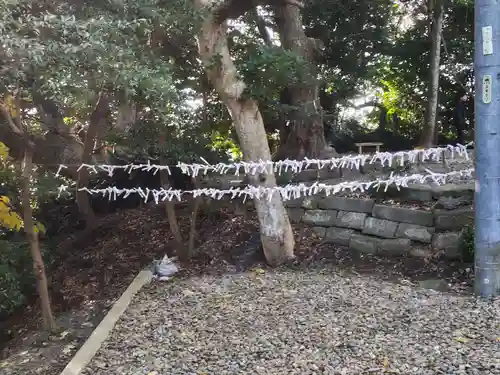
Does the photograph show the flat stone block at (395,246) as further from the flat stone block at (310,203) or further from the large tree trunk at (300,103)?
the large tree trunk at (300,103)

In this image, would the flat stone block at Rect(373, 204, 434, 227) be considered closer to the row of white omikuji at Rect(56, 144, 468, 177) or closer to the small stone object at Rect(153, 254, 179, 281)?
the row of white omikuji at Rect(56, 144, 468, 177)

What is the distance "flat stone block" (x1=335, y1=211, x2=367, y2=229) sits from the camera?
4.79m

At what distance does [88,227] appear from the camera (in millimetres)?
6223

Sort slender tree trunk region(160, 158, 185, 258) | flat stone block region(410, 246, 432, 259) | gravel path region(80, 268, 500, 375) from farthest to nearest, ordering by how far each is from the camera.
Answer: slender tree trunk region(160, 158, 185, 258)
flat stone block region(410, 246, 432, 259)
gravel path region(80, 268, 500, 375)

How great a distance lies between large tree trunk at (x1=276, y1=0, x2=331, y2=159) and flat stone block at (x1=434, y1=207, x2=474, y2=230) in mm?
1846

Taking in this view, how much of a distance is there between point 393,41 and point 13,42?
20.5 feet

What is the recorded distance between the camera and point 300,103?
5.59 meters

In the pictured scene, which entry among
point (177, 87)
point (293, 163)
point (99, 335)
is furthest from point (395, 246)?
point (99, 335)

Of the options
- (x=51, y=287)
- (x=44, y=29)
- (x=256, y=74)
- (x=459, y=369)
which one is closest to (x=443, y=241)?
(x=459, y=369)

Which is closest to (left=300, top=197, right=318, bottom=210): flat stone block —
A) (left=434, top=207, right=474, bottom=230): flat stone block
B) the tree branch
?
(left=434, top=207, right=474, bottom=230): flat stone block

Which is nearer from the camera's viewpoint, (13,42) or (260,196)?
(13,42)

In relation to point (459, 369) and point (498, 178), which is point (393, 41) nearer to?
point (498, 178)

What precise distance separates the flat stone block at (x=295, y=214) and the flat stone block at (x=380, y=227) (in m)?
0.85

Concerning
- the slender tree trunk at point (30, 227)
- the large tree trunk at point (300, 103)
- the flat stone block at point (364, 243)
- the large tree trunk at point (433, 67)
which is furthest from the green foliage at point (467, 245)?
the slender tree trunk at point (30, 227)
